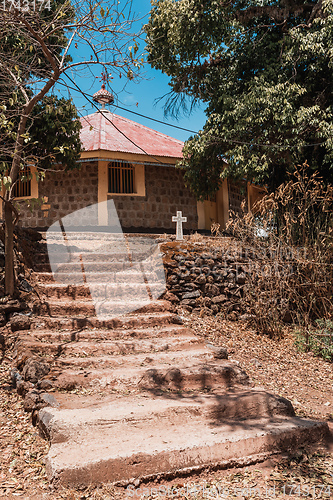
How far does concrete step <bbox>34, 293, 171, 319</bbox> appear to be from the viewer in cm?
552

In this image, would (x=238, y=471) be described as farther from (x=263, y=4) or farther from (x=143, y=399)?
(x=263, y=4)

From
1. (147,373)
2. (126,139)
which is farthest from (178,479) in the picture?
(126,139)

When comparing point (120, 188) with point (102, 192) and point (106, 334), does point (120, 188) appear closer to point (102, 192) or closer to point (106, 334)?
point (102, 192)

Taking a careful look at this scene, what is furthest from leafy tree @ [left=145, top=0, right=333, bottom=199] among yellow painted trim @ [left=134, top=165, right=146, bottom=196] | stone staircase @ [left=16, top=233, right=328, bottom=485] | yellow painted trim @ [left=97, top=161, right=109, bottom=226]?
stone staircase @ [left=16, top=233, right=328, bottom=485]

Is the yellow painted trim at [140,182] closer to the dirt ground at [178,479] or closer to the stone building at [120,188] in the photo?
the stone building at [120,188]

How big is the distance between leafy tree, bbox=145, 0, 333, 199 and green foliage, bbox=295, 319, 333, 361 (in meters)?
3.51

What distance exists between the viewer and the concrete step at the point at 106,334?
4.70 m

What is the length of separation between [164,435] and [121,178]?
1054cm

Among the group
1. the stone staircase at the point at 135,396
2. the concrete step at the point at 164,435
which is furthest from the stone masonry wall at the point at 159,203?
the concrete step at the point at 164,435

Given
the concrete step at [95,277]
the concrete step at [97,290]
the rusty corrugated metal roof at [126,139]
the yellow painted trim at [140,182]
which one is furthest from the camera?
the yellow painted trim at [140,182]

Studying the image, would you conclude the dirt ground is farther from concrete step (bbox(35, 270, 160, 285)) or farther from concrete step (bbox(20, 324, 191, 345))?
concrete step (bbox(35, 270, 160, 285))

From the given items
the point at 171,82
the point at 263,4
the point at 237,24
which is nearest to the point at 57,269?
the point at 171,82

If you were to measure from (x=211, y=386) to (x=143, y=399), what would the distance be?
0.88 meters

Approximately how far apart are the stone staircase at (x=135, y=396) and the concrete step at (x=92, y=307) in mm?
15
